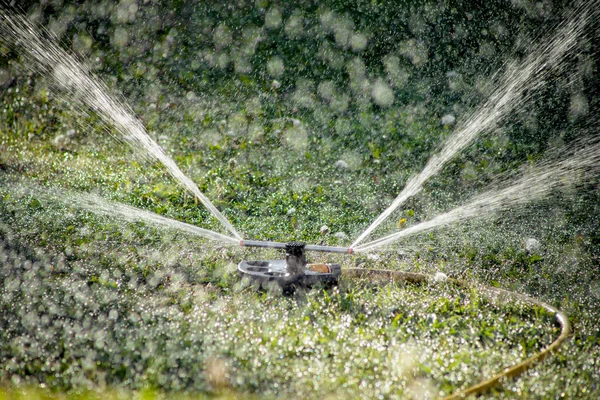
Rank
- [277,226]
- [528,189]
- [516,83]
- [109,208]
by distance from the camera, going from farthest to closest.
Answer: [516,83] → [528,189] → [109,208] → [277,226]

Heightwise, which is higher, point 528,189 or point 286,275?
point 528,189

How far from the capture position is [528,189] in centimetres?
547

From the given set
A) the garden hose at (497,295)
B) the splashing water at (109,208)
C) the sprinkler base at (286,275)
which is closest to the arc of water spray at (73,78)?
the splashing water at (109,208)

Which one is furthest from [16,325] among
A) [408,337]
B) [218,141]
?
[218,141]

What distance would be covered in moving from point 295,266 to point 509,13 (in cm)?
556

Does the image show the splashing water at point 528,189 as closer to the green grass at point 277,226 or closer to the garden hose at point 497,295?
the green grass at point 277,226

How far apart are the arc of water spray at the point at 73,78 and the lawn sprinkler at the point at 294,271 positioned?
278 cm

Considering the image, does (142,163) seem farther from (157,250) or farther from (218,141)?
(157,250)

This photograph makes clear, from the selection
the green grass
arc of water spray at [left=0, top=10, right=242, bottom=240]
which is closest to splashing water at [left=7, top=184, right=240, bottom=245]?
the green grass

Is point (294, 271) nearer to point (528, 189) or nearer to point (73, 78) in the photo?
point (528, 189)

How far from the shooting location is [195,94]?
7242 mm

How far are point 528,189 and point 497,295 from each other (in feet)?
7.03

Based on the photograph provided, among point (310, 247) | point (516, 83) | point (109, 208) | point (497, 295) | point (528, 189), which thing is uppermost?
point (516, 83)

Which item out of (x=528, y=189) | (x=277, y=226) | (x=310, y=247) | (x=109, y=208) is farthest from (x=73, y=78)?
(x=528, y=189)
